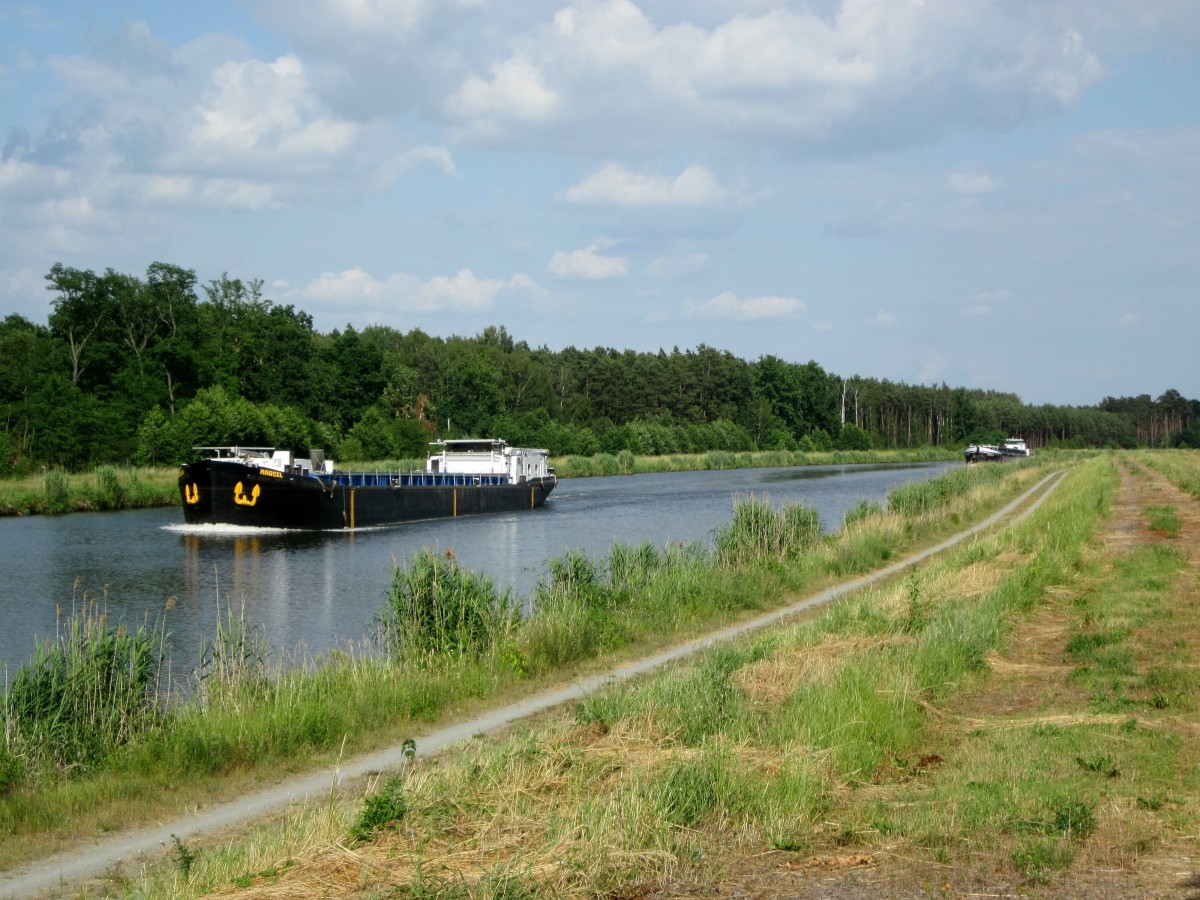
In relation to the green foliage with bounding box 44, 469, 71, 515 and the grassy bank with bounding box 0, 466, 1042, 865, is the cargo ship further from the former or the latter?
the grassy bank with bounding box 0, 466, 1042, 865

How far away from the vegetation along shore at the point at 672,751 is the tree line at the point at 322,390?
168ft

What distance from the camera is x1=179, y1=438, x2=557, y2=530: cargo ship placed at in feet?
156

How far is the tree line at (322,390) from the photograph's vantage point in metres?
70.6

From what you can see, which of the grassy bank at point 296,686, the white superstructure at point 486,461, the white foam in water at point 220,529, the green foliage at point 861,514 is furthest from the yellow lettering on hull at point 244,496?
the grassy bank at point 296,686

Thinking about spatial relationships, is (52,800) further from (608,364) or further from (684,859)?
(608,364)

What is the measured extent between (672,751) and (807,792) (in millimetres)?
1374

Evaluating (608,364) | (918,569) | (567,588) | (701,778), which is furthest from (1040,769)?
(608,364)

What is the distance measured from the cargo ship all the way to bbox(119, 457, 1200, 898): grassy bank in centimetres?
3609

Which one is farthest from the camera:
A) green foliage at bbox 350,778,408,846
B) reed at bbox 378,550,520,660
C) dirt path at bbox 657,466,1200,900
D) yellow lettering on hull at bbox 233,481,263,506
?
yellow lettering on hull at bbox 233,481,263,506

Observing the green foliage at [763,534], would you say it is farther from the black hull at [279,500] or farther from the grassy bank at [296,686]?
the black hull at [279,500]

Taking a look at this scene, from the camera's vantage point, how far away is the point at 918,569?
78.9 ft

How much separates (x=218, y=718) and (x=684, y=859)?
6023 millimetres

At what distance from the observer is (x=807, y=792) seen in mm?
7797

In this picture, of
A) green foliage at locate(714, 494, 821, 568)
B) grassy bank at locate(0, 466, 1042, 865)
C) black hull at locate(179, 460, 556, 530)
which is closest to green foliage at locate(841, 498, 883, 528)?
green foliage at locate(714, 494, 821, 568)
